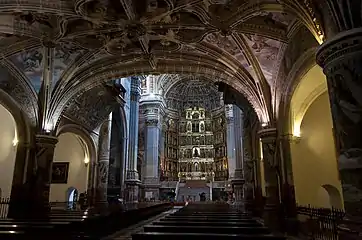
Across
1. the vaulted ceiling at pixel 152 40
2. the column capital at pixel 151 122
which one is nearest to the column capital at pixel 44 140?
the vaulted ceiling at pixel 152 40

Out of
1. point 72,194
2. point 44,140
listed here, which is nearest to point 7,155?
point 44,140

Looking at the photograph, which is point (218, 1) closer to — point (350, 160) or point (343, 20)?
point (343, 20)

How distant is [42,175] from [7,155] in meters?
5.36

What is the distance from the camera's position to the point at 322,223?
757cm

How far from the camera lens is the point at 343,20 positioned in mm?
4723

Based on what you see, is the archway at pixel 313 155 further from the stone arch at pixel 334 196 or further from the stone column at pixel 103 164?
the stone column at pixel 103 164

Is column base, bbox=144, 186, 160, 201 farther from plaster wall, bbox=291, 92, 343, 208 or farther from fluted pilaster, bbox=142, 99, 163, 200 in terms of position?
plaster wall, bbox=291, 92, 343, 208

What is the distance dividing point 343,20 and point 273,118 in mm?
6474

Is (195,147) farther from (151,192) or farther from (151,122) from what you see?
(151,192)

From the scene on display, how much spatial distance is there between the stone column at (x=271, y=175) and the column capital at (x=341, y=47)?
5.91 metres

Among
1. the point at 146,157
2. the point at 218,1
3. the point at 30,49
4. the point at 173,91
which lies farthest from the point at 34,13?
the point at 173,91

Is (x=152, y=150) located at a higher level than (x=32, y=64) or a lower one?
lower

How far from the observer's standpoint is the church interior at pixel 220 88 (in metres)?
4.65

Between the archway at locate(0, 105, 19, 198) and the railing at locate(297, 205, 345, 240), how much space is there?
530 inches
